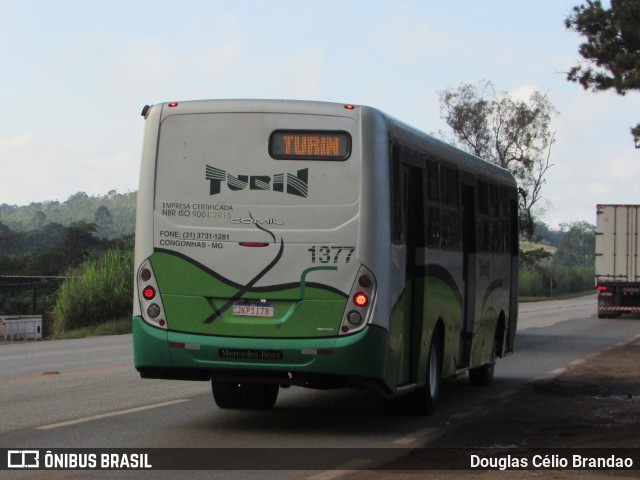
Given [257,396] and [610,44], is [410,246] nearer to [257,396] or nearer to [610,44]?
[257,396]

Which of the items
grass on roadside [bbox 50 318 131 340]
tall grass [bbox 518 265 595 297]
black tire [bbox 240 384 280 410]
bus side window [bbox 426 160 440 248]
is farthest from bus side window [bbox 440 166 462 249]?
tall grass [bbox 518 265 595 297]

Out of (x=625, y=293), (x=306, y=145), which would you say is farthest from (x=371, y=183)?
(x=625, y=293)

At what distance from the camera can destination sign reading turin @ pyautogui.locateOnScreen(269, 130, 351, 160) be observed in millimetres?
10914

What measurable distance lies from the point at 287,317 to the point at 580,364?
1089cm

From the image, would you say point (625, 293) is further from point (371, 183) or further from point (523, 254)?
point (523, 254)

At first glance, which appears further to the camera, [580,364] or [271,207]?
[580,364]

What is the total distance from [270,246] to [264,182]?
0.58 meters

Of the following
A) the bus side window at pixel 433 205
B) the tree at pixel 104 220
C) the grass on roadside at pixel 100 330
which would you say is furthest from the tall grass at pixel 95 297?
the tree at pixel 104 220

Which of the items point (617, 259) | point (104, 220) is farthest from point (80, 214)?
point (617, 259)

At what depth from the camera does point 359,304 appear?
1073cm

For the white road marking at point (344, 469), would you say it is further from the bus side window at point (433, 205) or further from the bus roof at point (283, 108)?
the bus side window at point (433, 205)

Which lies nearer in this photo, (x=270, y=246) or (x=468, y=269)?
(x=270, y=246)

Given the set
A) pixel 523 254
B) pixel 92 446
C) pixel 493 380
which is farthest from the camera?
pixel 523 254

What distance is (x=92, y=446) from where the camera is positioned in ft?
32.7
